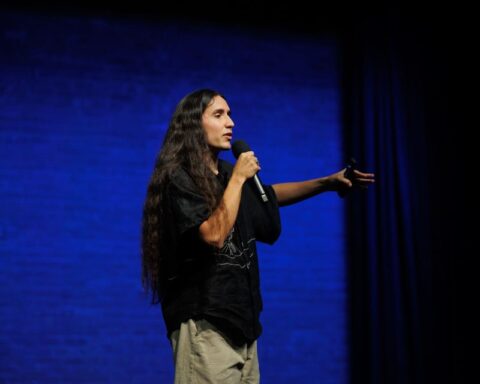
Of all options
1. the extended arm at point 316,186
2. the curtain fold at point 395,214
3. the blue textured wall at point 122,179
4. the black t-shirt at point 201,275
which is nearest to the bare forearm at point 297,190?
the extended arm at point 316,186

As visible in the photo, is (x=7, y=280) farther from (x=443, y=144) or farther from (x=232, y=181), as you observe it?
(x=443, y=144)

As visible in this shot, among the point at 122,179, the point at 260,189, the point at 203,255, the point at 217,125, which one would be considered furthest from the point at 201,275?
the point at 122,179

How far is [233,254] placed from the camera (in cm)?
169

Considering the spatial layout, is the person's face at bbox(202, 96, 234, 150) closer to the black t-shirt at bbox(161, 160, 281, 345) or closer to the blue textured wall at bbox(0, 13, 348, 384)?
the black t-shirt at bbox(161, 160, 281, 345)

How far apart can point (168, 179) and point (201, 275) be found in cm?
27

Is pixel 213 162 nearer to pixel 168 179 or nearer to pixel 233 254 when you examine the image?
pixel 168 179

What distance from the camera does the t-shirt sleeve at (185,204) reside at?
5.29 ft

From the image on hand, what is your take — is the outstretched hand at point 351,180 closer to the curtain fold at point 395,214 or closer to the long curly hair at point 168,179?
the long curly hair at point 168,179

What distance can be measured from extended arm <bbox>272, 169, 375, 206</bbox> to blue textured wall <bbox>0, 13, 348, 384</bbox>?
39.4 inches

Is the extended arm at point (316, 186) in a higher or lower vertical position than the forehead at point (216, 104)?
lower

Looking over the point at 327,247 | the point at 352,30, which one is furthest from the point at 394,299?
the point at 352,30

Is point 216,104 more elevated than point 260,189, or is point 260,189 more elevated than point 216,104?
point 216,104

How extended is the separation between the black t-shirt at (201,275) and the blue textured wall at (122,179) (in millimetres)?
1309

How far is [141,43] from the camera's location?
318 centimetres
